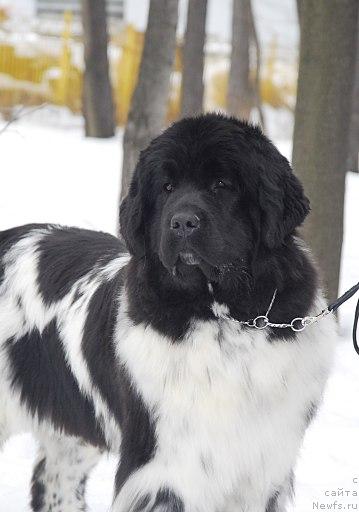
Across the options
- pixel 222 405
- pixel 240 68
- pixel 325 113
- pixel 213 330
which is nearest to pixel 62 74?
pixel 240 68

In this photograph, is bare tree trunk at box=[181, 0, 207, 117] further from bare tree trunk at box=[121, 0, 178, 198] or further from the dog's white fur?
the dog's white fur

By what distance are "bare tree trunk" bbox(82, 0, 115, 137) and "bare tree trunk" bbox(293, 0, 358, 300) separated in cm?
899

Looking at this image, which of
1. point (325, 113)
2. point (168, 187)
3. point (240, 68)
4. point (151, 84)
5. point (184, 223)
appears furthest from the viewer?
point (240, 68)

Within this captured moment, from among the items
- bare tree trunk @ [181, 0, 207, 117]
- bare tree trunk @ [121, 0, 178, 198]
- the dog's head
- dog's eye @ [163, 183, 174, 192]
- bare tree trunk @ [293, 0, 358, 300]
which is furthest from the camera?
bare tree trunk @ [181, 0, 207, 117]

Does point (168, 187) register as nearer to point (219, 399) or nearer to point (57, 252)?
point (219, 399)

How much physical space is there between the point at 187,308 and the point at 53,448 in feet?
4.50

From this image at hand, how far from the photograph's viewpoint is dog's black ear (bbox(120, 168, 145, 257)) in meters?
3.48

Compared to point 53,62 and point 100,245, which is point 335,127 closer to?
point 100,245

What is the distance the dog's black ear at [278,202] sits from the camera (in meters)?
3.32

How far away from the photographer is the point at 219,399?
10.8 feet

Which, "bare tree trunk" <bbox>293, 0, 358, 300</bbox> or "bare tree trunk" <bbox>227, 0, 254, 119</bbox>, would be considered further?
"bare tree trunk" <bbox>227, 0, 254, 119</bbox>

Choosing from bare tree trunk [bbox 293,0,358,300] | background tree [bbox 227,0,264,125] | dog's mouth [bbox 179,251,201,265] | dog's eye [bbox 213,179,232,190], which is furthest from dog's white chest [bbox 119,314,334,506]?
background tree [bbox 227,0,264,125]

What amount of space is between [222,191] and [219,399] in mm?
769

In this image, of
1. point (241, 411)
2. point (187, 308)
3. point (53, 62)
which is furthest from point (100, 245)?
point (53, 62)
